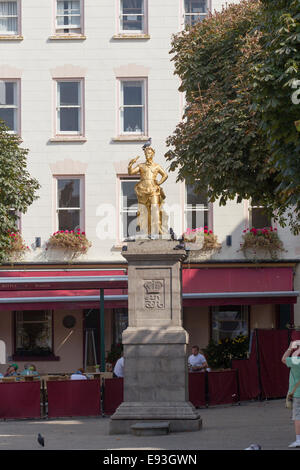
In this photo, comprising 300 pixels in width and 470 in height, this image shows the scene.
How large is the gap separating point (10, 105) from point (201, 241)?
772 cm

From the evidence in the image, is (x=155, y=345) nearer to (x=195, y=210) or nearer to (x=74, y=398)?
(x=74, y=398)

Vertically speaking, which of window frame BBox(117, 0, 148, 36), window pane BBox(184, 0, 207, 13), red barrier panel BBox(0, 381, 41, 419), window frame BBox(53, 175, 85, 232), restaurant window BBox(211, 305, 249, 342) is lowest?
red barrier panel BBox(0, 381, 41, 419)

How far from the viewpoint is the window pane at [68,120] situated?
30.3m

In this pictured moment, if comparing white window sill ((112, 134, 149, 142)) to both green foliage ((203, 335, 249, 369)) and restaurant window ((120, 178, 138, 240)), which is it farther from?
green foliage ((203, 335, 249, 369))

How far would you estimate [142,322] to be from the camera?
1723cm

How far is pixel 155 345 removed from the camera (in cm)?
1711

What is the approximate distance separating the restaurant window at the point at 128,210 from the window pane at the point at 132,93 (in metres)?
2.62

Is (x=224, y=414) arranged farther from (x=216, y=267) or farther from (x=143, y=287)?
(x=216, y=267)

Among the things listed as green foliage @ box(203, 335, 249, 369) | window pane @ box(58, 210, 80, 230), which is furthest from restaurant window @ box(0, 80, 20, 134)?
green foliage @ box(203, 335, 249, 369)

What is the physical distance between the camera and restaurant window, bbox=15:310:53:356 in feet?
96.7

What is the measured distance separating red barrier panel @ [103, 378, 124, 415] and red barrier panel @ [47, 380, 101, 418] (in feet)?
0.59

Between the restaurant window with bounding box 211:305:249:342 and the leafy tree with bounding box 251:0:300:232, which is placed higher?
the leafy tree with bounding box 251:0:300:232

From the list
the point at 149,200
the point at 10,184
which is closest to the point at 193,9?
the point at 10,184
